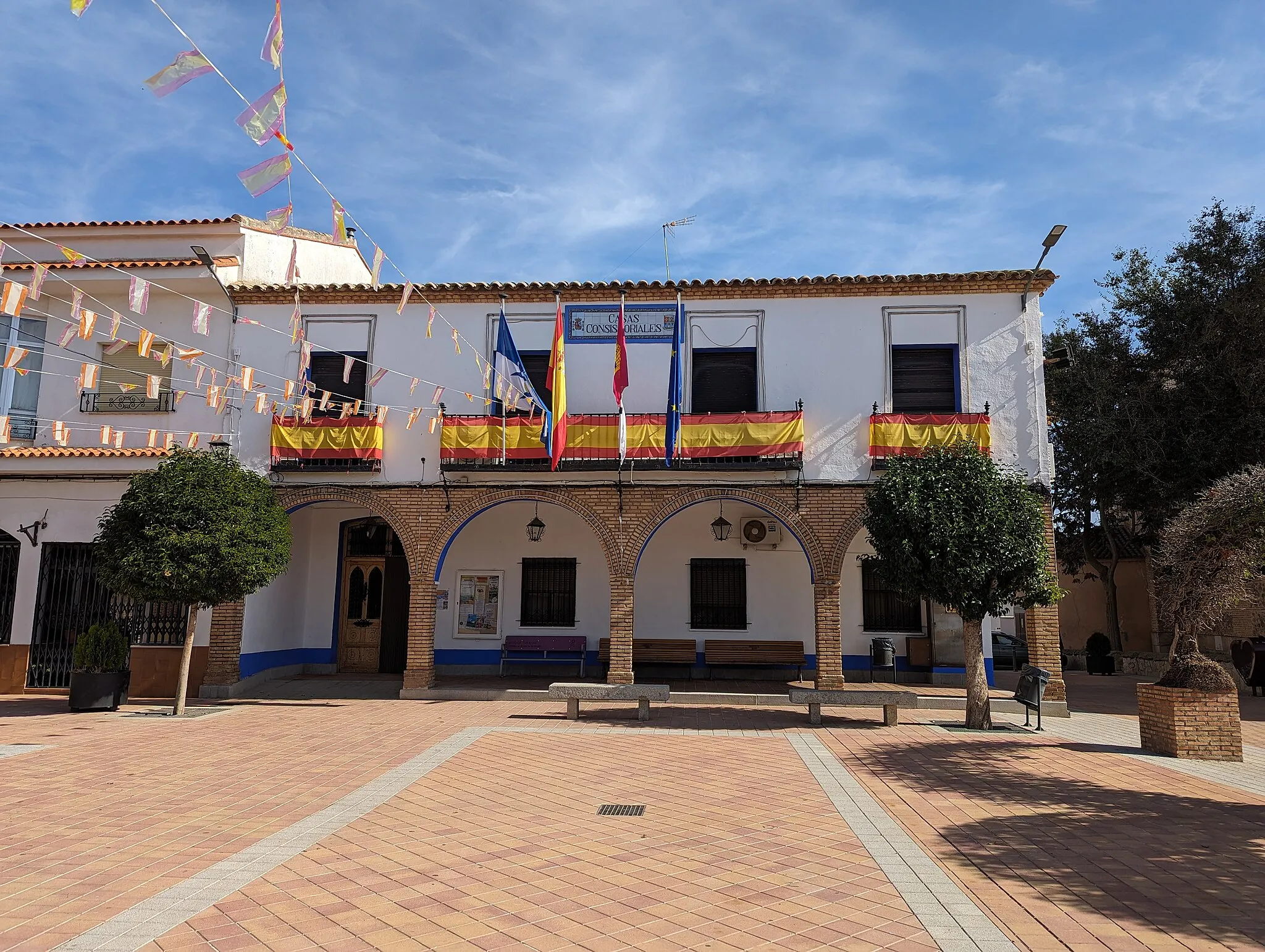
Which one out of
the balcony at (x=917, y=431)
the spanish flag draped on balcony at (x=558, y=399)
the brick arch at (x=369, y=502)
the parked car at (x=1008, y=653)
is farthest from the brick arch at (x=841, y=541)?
the parked car at (x=1008, y=653)

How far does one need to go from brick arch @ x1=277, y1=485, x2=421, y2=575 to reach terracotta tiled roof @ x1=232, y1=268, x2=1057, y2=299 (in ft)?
12.0

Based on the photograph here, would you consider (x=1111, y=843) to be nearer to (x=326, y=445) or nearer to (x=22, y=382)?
(x=326, y=445)

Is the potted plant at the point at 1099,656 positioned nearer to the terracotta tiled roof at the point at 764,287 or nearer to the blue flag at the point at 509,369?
the terracotta tiled roof at the point at 764,287

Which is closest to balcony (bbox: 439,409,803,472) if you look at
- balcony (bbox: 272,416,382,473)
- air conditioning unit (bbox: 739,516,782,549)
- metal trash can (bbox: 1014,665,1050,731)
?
balcony (bbox: 272,416,382,473)

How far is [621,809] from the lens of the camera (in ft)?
22.8

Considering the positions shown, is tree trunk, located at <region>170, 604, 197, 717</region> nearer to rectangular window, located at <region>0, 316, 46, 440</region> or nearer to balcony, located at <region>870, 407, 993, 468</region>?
rectangular window, located at <region>0, 316, 46, 440</region>

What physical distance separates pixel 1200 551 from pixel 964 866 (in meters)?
6.35

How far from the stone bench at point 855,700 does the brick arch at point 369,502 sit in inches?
276

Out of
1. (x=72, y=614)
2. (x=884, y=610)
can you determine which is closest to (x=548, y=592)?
(x=884, y=610)

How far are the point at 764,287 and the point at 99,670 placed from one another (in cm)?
1268

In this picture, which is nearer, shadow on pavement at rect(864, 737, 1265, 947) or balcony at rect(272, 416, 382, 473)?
shadow on pavement at rect(864, 737, 1265, 947)

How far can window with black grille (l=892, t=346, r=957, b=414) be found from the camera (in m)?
14.1

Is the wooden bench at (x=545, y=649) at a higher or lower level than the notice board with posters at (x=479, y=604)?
lower

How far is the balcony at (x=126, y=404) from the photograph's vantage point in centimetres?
1447
